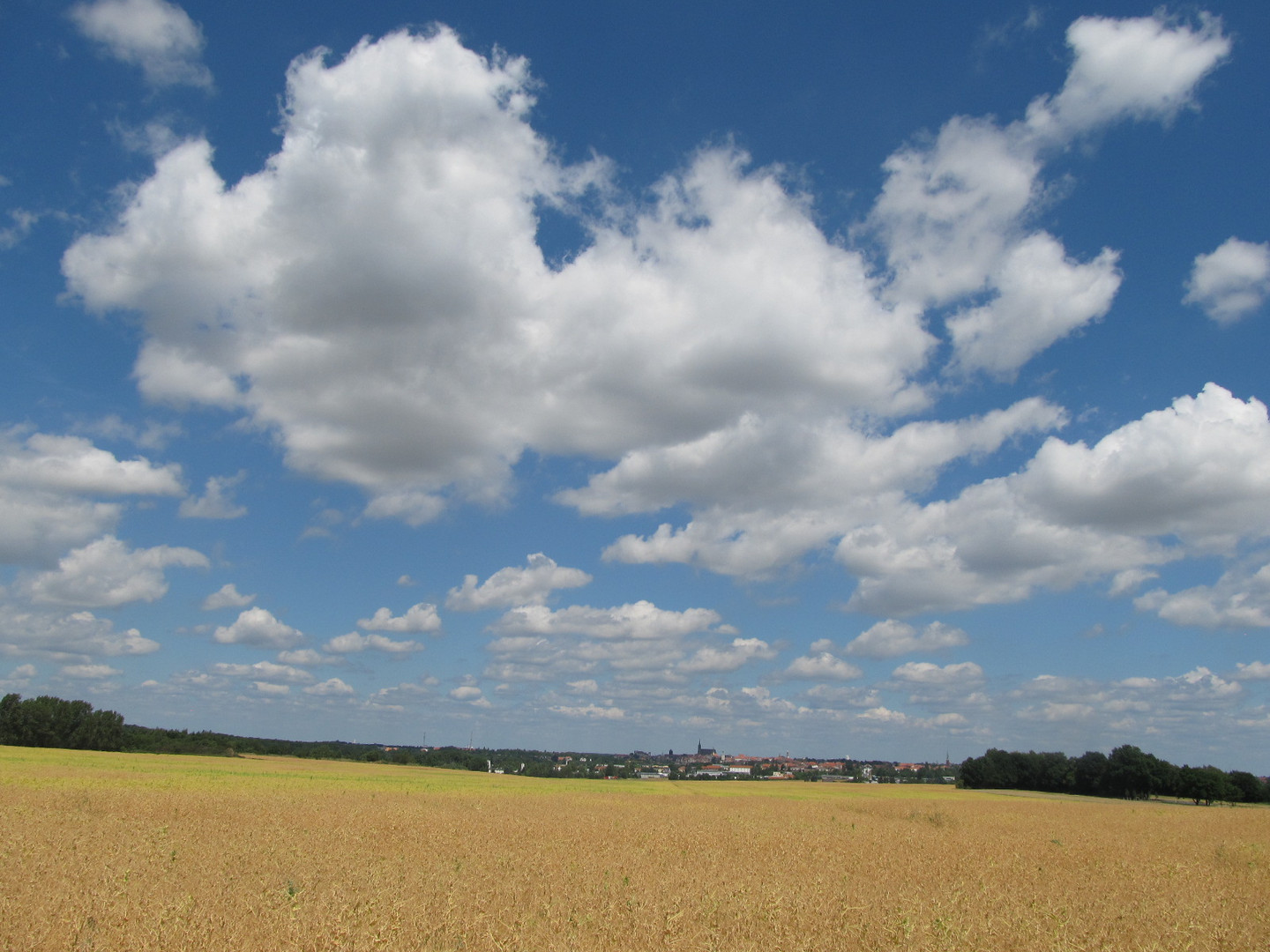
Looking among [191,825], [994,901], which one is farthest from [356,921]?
[191,825]

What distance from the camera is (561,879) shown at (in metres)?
16.8

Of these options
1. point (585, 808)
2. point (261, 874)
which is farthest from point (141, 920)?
point (585, 808)

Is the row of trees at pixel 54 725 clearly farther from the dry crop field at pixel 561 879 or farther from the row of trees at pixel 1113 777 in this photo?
the row of trees at pixel 1113 777

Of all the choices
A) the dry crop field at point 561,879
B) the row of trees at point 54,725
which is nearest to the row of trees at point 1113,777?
the dry crop field at point 561,879

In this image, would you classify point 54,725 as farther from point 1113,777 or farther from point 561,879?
point 1113,777

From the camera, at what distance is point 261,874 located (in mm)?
15523

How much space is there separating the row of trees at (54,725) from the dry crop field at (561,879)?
8468 centimetres

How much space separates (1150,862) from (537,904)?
70.0 ft

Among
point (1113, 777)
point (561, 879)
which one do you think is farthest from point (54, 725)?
point (1113, 777)

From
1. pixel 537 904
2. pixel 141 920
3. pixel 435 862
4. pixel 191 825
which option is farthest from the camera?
pixel 191 825

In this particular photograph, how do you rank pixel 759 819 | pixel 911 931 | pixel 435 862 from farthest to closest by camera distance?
pixel 759 819 < pixel 435 862 < pixel 911 931

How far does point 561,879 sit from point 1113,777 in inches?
4543

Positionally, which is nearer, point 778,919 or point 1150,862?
point 778,919

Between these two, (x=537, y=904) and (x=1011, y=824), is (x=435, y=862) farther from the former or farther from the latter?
(x=1011, y=824)
